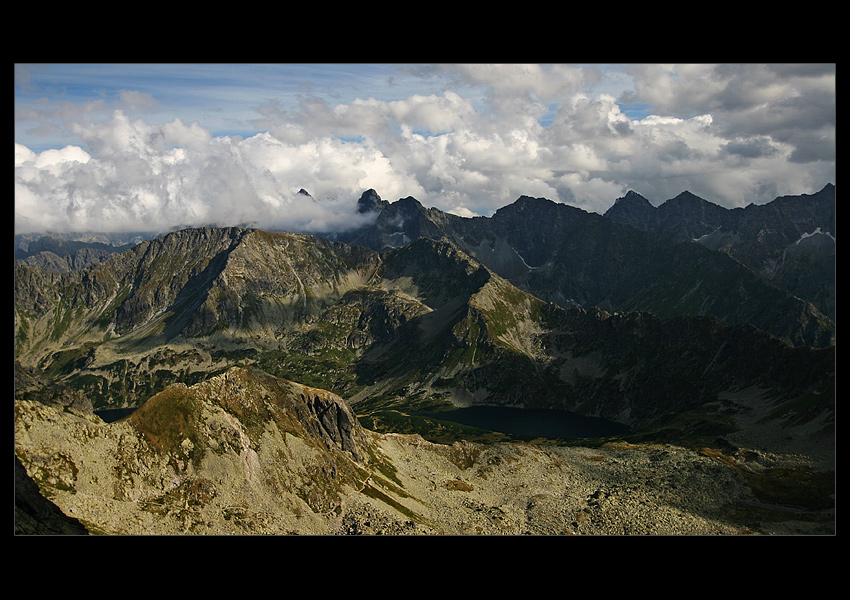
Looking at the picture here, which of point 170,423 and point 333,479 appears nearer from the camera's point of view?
point 170,423

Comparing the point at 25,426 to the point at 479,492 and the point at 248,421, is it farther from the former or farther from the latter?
the point at 479,492

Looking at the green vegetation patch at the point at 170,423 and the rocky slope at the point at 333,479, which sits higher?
the green vegetation patch at the point at 170,423

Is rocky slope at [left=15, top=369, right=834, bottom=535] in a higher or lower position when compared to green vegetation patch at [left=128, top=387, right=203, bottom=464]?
lower

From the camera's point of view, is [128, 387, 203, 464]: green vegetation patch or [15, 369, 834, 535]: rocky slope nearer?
[15, 369, 834, 535]: rocky slope

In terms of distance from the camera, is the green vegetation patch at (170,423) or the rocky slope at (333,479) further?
the green vegetation patch at (170,423)

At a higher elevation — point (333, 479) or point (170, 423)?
point (170, 423)
